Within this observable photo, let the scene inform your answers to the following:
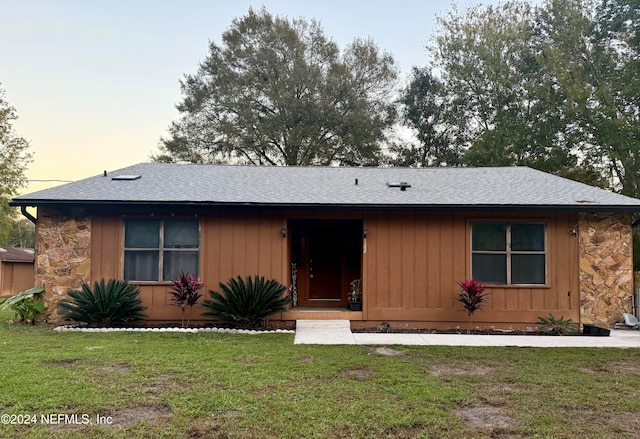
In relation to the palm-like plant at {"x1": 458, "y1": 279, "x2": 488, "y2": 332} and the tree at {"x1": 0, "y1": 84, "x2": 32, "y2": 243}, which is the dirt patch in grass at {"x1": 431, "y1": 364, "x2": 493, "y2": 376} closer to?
the palm-like plant at {"x1": 458, "y1": 279, "x2": 488, "y2": 332}

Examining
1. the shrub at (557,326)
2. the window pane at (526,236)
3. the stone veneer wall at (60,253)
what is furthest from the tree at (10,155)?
the shrub at (557,326)

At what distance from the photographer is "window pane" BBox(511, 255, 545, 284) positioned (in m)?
8.80

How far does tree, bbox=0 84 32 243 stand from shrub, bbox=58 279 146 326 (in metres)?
18.5

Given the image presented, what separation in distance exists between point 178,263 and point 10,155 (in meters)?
19.5

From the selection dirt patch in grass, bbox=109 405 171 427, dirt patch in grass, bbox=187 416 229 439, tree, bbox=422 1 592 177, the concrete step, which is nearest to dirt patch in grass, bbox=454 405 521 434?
dirt patch in grass, bbox=187 416 229 439

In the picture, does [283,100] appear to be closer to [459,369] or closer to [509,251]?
[509,251]

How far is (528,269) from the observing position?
8812 millimetres

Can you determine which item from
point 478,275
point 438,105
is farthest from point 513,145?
point 478,275

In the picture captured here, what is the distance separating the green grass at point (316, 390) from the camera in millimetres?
3566

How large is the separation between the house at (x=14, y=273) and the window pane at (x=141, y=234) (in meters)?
16.1

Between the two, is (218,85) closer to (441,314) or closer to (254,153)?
(254,153)

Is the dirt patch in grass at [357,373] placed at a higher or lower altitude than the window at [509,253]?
lower

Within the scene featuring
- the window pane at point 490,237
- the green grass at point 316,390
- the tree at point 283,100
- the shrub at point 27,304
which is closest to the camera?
the green grass at point 316,390

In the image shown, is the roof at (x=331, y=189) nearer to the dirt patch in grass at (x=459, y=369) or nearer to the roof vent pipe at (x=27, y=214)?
the roof vent pipe at (x=27, y=214)
